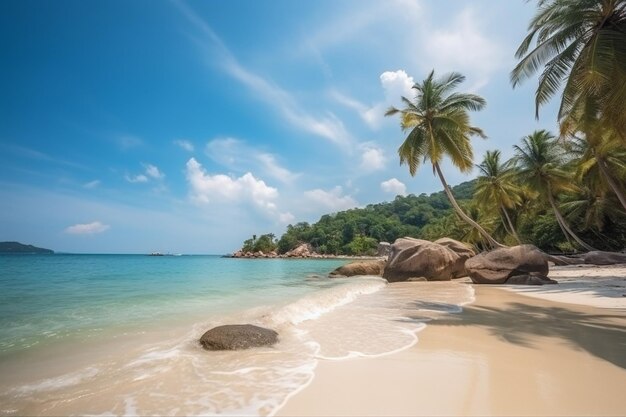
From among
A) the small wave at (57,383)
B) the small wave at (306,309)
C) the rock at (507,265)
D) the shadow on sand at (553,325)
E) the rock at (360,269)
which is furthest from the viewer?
the rock at (360,269)

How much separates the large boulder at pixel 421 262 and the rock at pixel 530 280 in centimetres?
386

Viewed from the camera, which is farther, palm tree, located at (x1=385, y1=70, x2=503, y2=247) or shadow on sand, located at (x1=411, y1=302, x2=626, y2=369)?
palm tree, located at (x1=385, y1=70, x2=503, y2=247)

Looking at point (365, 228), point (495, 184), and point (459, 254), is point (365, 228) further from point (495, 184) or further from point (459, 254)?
point (459, 254)

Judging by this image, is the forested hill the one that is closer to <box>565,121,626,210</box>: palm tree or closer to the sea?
<box>565,121,626,210</box>: palm tree

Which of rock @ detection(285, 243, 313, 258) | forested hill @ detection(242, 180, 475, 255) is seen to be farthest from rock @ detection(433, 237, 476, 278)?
rock @ detection(285, 243, 313, 258)

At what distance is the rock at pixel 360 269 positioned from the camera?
24.7 metres

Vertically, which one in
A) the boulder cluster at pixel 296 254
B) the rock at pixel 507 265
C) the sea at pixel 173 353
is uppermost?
the boulder cluster at pixel 296 254

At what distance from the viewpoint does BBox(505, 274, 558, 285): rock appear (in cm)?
1408

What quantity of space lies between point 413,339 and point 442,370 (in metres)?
1.58

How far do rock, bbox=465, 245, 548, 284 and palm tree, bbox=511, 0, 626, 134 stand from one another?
6126 millimetres

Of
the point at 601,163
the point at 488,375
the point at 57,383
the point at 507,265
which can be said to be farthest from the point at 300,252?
the point at 488,375

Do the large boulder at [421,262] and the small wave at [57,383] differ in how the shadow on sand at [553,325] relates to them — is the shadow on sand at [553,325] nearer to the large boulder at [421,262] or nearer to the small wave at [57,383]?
the small wave at [57,383]

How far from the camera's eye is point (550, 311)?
Answer: 792cm

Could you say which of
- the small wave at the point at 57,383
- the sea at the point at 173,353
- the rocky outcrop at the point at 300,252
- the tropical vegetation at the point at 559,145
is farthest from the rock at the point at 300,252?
the small wave at the point at 57,383
